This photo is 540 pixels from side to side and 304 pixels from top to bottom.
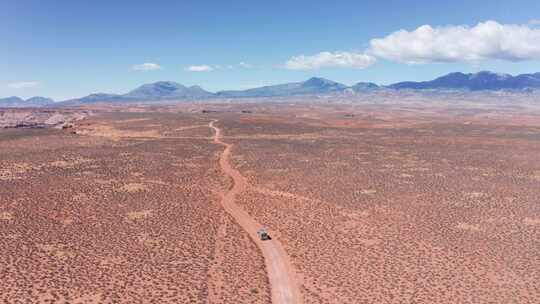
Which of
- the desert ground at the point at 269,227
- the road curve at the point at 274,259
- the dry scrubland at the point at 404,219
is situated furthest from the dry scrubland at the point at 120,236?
the dry scrubland at the point at 404,219

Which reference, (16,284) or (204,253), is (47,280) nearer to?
(16,284)

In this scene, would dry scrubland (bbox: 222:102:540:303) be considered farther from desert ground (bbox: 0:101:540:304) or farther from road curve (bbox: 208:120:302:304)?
road curve (bbox: 208:120:302:304)

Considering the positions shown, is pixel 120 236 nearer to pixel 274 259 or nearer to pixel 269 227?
pixel 269 227

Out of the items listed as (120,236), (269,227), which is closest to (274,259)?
(269,227)

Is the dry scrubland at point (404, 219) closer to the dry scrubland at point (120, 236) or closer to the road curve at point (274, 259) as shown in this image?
the road curve at point (274, 259)

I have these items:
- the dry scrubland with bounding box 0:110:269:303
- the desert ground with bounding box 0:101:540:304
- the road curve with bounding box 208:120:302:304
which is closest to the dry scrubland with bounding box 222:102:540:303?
the desert ground with bounding box 0:101:540:304
